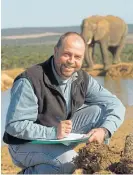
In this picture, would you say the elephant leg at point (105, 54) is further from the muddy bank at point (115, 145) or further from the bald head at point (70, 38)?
the bald head at point (70, 38)

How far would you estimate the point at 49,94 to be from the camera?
2.06 metres

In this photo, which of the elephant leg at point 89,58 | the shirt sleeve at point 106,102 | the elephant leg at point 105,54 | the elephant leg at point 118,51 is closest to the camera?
the shirt sleeve at point 106,102

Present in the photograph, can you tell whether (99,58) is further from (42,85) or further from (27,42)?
(42,85)

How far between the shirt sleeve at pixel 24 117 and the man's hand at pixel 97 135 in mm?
133

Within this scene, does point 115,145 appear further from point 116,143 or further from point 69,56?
point 116,143

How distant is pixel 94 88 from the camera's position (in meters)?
2.16

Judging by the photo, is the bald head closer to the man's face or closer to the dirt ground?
the man's face

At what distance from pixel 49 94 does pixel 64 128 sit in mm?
147

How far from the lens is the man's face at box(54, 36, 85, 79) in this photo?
2049 mm

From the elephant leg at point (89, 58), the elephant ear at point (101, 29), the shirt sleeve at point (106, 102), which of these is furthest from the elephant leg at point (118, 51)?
the shirt sleeve at point (106, 102)

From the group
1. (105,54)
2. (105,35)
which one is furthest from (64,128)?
(105,35)

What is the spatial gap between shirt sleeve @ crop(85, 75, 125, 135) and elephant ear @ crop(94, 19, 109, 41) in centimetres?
1044

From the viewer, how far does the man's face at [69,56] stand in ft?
6.72

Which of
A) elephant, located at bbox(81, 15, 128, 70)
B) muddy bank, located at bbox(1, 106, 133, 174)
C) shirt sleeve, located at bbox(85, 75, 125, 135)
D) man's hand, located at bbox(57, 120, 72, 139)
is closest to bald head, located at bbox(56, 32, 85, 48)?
shirt sleeve, located at bbox(85, 75, 125, 135)
